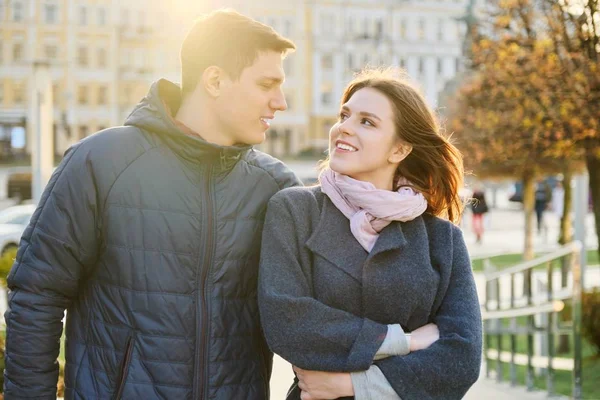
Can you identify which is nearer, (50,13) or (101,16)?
(50,13)

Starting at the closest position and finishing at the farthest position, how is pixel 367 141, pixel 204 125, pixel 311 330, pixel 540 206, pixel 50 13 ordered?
pixel 311 330 → pixel 367 141 → pixel 204 125 → pixel 540 206 → pixel 50 13

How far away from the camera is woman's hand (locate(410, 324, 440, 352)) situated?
8.50ft

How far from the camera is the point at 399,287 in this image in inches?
104

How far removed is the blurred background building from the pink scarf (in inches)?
2043

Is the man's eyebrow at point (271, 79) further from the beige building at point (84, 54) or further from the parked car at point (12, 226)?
the beige building at point (84, 54)

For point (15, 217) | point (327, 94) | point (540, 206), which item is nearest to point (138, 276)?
point (15, 217)

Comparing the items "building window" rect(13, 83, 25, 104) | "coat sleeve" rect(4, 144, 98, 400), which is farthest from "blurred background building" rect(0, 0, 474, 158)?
"coat sleeve" rect(4, 144, 98, 400)

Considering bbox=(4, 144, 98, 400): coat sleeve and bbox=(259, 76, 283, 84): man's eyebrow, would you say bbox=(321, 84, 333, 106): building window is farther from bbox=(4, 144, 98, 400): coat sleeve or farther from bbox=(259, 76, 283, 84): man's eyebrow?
bbox=(4, 144, 98, 400): coat sleeve

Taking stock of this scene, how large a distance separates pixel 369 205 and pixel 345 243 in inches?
5.4

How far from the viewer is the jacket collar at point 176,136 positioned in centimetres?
279

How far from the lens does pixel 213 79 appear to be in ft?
9.43

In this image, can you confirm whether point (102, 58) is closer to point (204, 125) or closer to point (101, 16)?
point (101, 16)

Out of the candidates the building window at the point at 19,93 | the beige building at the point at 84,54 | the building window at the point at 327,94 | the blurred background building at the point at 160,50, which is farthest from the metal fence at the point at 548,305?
the building window at the point at 327,94

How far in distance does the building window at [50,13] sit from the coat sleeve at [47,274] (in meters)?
58.9
